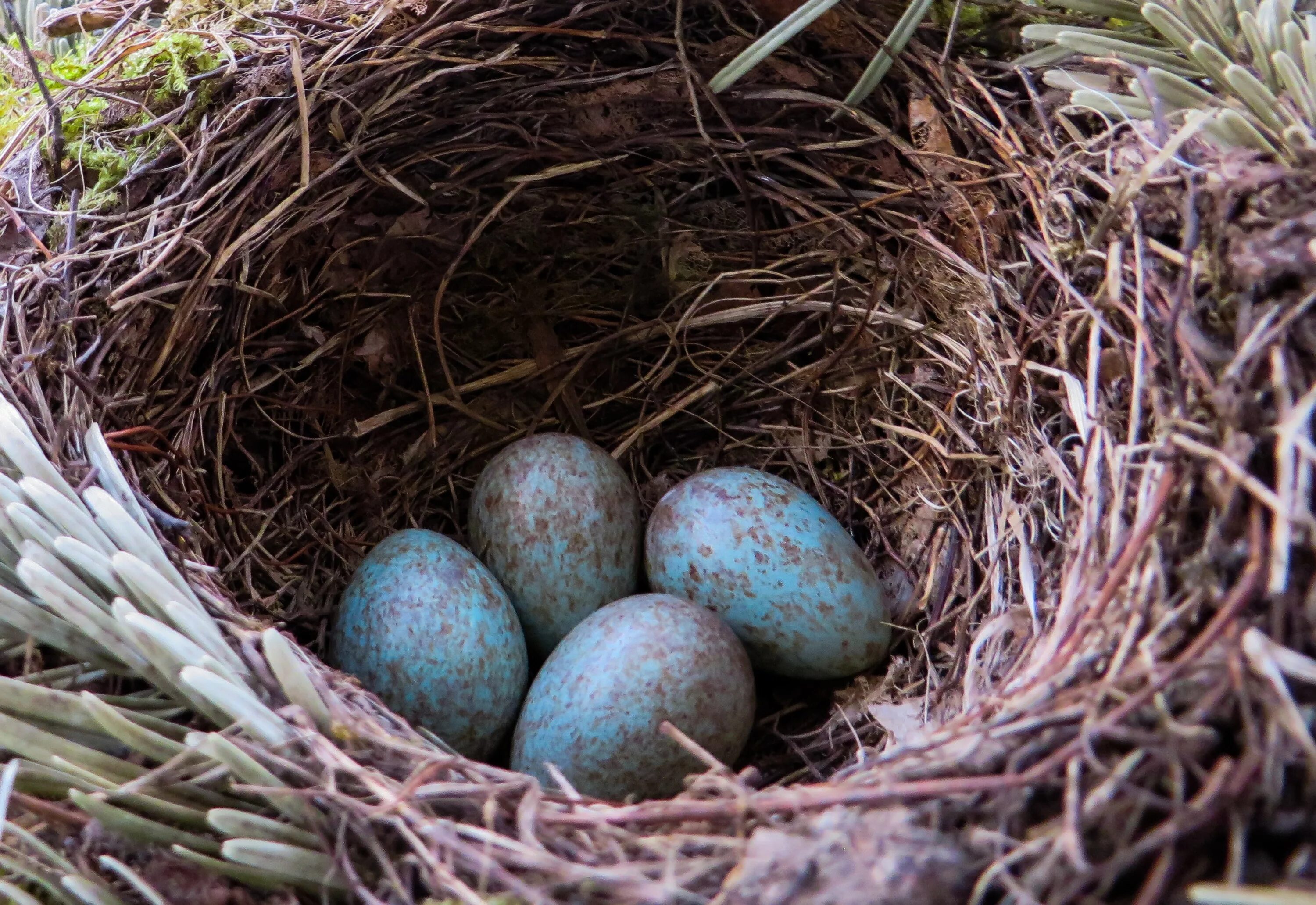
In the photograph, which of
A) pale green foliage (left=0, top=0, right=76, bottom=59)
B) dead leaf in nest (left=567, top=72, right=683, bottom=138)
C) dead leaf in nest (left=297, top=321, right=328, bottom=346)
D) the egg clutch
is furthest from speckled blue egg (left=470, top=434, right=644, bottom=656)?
pale green foliage (left=0, top=0, right=76, bottom=59)

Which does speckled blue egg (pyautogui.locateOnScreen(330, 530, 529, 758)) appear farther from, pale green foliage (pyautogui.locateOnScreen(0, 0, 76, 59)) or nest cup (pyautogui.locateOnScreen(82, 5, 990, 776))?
pale green foliage (pyautogui.locateOnScreen(0, 0, 76, 59))

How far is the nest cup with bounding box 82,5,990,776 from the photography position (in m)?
1.25

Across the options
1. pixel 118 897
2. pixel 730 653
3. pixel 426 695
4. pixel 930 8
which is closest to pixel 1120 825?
pixel 730 653

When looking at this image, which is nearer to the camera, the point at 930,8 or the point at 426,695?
the point at 426,695

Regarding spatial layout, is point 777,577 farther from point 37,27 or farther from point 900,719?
point 37,27

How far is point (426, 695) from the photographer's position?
116 cm

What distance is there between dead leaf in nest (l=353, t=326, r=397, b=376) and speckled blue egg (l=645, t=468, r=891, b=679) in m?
0.50

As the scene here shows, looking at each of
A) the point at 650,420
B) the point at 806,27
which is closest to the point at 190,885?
the point at 650,420

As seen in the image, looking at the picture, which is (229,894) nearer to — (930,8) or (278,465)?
(278,465)

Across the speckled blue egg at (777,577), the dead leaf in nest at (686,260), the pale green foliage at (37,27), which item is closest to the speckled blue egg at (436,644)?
the speckled blue egg at (777,577)

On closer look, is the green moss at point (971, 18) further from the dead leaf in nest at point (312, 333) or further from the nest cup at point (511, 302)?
the dead leaf in nest at point (312, 333)

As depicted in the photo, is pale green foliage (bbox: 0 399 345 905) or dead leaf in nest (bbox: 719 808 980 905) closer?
dead leaf in nest (bbox: 719 808 980 905)

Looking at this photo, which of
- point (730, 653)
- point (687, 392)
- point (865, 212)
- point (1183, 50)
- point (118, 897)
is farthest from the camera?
point (687, 392)

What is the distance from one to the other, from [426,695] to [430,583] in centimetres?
13
